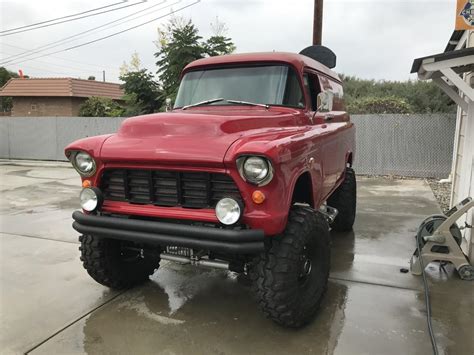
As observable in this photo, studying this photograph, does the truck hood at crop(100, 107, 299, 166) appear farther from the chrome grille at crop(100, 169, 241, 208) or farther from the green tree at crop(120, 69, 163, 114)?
the green tree at crop(120, 69, 163, 114)

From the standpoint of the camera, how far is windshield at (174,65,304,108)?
13.0 feet

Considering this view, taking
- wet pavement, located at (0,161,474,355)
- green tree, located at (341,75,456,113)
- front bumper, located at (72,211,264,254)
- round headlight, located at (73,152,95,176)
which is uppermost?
green tree, located at (341,75,456,113)

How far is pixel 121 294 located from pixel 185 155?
1818mm

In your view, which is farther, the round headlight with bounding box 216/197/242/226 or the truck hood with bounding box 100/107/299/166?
the truck hood with bounding box 100/107/299/166

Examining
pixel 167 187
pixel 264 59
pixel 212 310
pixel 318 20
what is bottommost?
pixel 212 310

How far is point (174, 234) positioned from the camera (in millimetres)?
2961

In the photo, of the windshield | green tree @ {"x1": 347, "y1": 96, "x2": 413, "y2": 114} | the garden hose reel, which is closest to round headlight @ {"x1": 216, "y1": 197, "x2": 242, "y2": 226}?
the windshield

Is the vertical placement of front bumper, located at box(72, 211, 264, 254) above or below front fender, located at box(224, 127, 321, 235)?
below

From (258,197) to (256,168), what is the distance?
0.67 feet

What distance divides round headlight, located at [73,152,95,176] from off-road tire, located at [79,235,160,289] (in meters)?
0.62

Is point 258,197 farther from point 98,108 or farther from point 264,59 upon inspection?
point 98,108

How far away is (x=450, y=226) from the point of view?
4.28 m

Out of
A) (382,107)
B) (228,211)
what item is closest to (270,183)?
(228,211)

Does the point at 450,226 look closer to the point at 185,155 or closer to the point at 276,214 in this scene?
the point at 276,214
